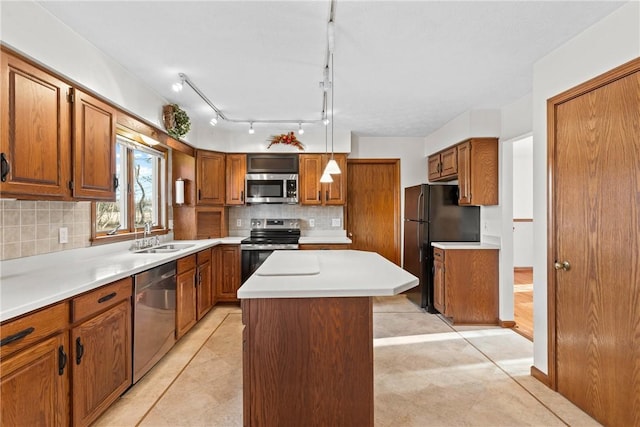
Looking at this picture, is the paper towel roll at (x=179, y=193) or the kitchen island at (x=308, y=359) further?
the paper towel roll at (x=179, y=193)

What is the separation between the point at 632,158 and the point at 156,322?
3318mm

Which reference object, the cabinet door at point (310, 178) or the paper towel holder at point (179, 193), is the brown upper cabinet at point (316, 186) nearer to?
the cabinet door at point (310, 178)

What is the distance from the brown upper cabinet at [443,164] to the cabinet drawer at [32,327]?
396 centimetres

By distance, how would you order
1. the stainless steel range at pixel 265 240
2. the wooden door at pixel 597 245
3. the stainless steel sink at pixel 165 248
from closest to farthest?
the wooden door at pixel 597 245 → the stainless steel sink at pixel 165 248 → the stainless steel range at pixel 265 240

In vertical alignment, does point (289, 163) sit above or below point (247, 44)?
below

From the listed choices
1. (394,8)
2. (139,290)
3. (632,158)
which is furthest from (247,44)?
(632,158)

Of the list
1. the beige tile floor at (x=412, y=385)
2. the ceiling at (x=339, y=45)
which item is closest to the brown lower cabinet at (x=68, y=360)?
the beige tile floor at (x=412, y=385)

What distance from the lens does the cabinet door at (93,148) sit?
2.07m

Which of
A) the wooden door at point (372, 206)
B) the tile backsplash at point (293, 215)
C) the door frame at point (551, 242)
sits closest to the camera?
the door frame at point (551, 242)

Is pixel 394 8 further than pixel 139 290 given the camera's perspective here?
No

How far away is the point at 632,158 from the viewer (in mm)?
1776

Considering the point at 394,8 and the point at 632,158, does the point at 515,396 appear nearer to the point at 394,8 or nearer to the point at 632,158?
the point at 632,158

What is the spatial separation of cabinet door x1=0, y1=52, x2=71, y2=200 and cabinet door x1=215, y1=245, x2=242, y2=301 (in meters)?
2.29

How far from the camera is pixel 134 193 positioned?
132 inches
